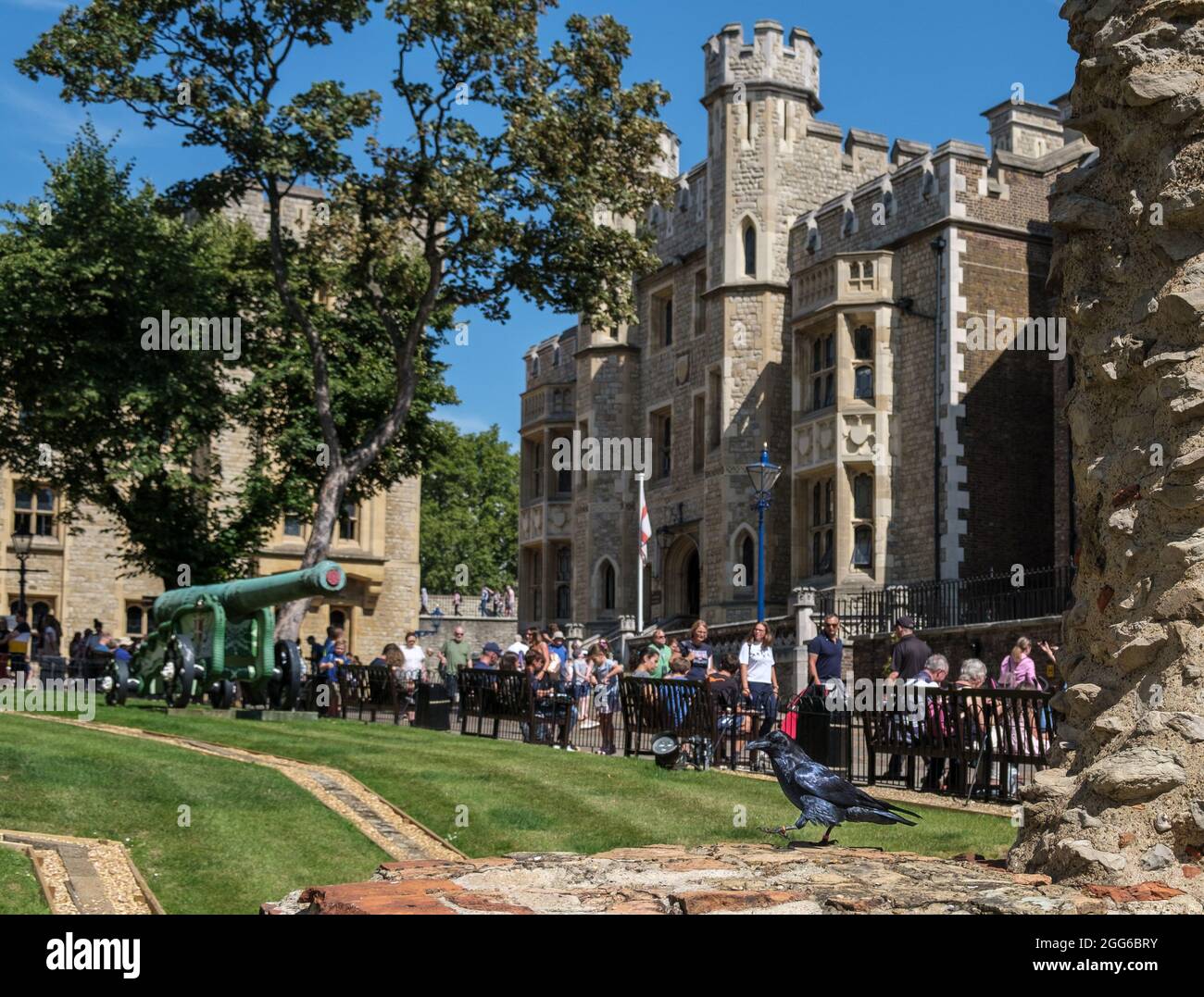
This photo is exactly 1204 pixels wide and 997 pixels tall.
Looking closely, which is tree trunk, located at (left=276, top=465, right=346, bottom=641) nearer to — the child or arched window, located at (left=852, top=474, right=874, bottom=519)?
the child

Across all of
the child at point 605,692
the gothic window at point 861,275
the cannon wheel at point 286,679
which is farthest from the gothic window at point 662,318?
the cannon wheel at point 286,679

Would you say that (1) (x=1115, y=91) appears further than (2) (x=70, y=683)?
No

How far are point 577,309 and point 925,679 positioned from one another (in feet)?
45.7

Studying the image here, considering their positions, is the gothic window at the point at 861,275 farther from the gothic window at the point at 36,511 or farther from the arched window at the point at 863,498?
the gothic window at the point at 36,511

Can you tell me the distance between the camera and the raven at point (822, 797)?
6.84 meters

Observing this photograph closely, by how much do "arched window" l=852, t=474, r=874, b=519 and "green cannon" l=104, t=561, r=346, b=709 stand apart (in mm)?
14096

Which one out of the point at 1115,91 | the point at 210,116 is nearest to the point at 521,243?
the point at 210,116

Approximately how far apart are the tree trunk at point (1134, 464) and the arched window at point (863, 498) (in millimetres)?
27596

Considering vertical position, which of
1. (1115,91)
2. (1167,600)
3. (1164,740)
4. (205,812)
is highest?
(1115,91)

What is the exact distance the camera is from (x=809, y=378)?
35844 mm

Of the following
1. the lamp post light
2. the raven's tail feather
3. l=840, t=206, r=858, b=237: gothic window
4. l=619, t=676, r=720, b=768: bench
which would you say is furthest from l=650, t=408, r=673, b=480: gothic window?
the raven's tail feather

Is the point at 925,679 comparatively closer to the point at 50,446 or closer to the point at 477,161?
the point at 477,161
